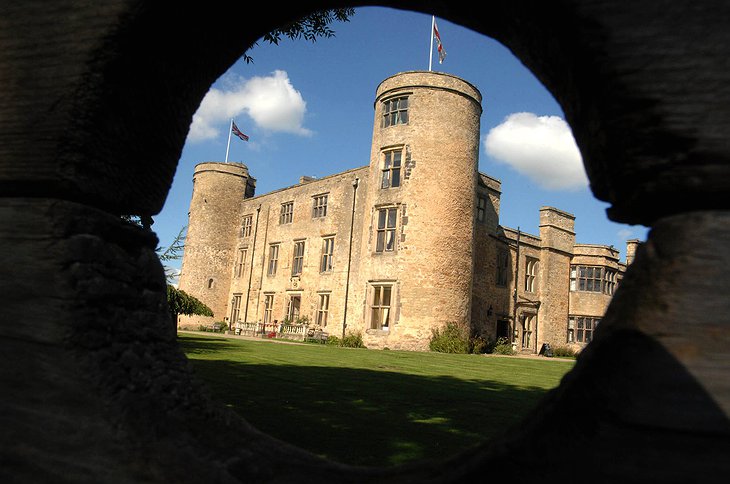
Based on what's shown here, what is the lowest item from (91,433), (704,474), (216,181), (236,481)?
(236,481)

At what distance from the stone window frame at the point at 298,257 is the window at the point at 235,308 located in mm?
5325

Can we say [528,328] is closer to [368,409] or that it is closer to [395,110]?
[395,110]

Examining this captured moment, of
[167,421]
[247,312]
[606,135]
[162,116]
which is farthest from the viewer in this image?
[247,312]

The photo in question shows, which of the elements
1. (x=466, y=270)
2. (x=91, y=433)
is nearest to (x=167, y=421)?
(x=91, y=433)

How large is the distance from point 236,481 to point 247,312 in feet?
91.4

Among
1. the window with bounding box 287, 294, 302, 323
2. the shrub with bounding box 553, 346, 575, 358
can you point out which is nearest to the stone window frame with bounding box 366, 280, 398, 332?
the window with bounding box 287, 294, 302, 323

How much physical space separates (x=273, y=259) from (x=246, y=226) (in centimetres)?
391

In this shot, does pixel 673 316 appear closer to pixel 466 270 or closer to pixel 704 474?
pixel 704 474

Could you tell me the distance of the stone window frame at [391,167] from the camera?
20594mm

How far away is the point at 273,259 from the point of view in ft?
89.6

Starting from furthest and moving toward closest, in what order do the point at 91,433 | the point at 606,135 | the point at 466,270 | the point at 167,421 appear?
the point at 466,270
the point at 167,421
the point at 91,433
the point at 606,135

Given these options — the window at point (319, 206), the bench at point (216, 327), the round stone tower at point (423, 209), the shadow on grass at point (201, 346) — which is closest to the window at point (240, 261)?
the bench at point (216, 327)

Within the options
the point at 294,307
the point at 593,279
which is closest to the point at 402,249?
the point at 294,307

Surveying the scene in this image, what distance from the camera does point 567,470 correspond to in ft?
2.85
